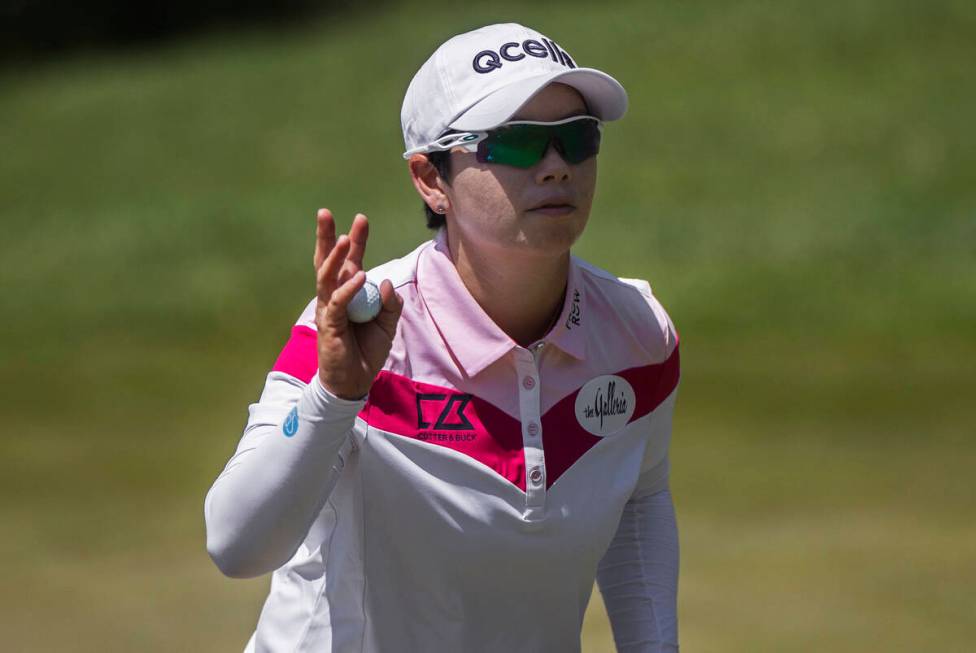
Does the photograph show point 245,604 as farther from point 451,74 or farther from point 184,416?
point 451,74

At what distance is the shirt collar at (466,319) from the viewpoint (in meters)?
2.73

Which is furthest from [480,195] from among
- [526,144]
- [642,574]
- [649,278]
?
[649,278]

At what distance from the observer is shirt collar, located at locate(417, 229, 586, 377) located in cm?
273

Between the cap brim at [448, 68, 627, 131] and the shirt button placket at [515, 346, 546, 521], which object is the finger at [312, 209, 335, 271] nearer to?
the cap brim at [448, 68, 627, 131]

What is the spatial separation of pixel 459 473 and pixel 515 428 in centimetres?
13

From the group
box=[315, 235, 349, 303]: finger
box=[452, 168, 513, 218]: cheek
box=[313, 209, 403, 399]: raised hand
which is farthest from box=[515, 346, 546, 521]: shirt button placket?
box=[315, 235, 349, 303]: finger

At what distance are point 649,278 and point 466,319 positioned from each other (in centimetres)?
896

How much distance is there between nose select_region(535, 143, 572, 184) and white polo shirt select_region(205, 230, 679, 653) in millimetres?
244

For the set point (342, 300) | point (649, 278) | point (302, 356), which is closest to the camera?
point (342, 300)

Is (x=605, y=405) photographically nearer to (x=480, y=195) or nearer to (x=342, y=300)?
(x=480, y=195)

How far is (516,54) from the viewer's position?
109 inches

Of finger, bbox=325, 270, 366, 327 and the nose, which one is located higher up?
the nose

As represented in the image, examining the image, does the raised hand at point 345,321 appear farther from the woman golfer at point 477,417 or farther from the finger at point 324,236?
the woman golfer at point 477,417

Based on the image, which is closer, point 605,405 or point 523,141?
point 523,141
